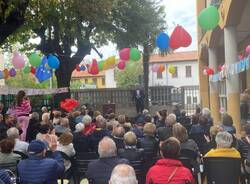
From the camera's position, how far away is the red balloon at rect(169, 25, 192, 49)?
1265 centimetres

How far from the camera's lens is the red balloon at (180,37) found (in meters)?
12.6

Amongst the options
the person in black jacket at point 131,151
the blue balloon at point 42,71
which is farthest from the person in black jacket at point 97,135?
the blue balloon at point 42,71

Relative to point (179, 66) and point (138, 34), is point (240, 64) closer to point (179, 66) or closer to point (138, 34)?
point (138, 34)

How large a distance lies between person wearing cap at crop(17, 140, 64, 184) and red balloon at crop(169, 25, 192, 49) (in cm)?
713

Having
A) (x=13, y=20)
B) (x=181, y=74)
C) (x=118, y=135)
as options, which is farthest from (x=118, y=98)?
(x=181, y=74)

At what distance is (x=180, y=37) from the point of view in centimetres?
1266

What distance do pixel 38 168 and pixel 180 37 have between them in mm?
7366

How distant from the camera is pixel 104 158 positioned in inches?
248

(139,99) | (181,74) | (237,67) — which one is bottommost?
(139,99)

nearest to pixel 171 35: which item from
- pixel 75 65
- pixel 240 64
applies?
pixel 240 64

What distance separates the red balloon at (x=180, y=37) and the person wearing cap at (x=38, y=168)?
7132mm

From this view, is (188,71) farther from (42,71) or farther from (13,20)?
(13,20)

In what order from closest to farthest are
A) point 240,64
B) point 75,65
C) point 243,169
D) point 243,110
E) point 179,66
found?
point 243,169 → point 240,64 → point 243,110 → point 75,65 → point 179,66

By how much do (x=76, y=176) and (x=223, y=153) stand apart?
2776 millimetres
